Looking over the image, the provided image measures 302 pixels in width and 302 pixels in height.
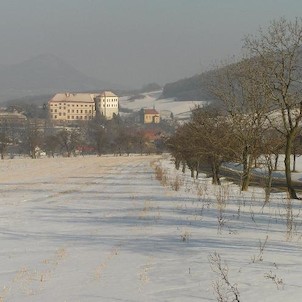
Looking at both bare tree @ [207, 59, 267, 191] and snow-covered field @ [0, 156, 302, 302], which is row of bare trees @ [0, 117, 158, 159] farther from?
snow-covered field @ [0, 156, 302, 302]

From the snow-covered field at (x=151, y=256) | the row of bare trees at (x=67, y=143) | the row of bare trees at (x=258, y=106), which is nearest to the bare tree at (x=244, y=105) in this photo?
the row of bare trees at (x=258, y=106)

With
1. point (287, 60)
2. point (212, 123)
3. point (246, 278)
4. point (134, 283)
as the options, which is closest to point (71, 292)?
point (134, 283)

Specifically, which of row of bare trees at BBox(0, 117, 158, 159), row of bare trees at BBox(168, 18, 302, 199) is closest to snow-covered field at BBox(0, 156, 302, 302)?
row of bare trees at BBox(168, 18, 302, 199)

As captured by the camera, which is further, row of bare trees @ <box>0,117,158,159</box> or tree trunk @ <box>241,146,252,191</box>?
row of bare trees @ <box>0,117,158,159</box>

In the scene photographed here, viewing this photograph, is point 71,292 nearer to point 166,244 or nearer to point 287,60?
point 166,244

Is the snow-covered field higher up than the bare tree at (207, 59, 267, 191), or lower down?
lower down

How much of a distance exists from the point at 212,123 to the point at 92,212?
22101 mm

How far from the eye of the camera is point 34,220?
633 inches

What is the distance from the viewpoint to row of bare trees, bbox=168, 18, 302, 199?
81.9 feet

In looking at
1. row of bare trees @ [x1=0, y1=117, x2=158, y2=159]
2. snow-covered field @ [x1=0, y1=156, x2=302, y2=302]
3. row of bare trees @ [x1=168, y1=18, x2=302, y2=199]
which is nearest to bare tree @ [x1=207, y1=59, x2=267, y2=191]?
row of bare trees @ [x1=168, y1=18, x2=302, y2=199]

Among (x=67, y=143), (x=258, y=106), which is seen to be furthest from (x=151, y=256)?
(x=67, y=143)

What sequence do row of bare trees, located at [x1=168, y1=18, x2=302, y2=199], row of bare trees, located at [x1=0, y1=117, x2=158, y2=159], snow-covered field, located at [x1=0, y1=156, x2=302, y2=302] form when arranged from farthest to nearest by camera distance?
1. row of bare trees, located at [x1=0, y1=117, x2=158, y2=159]
2. row of bare trees, located at [x1=168, y1=18, x2=302, y2=199]
3. snow-covered field, located at [x1=0, y1=156, x2=302, y2=302]

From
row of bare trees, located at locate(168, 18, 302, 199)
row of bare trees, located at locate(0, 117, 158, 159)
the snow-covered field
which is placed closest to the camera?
the snow-covered field

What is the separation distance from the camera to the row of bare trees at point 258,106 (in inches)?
983
